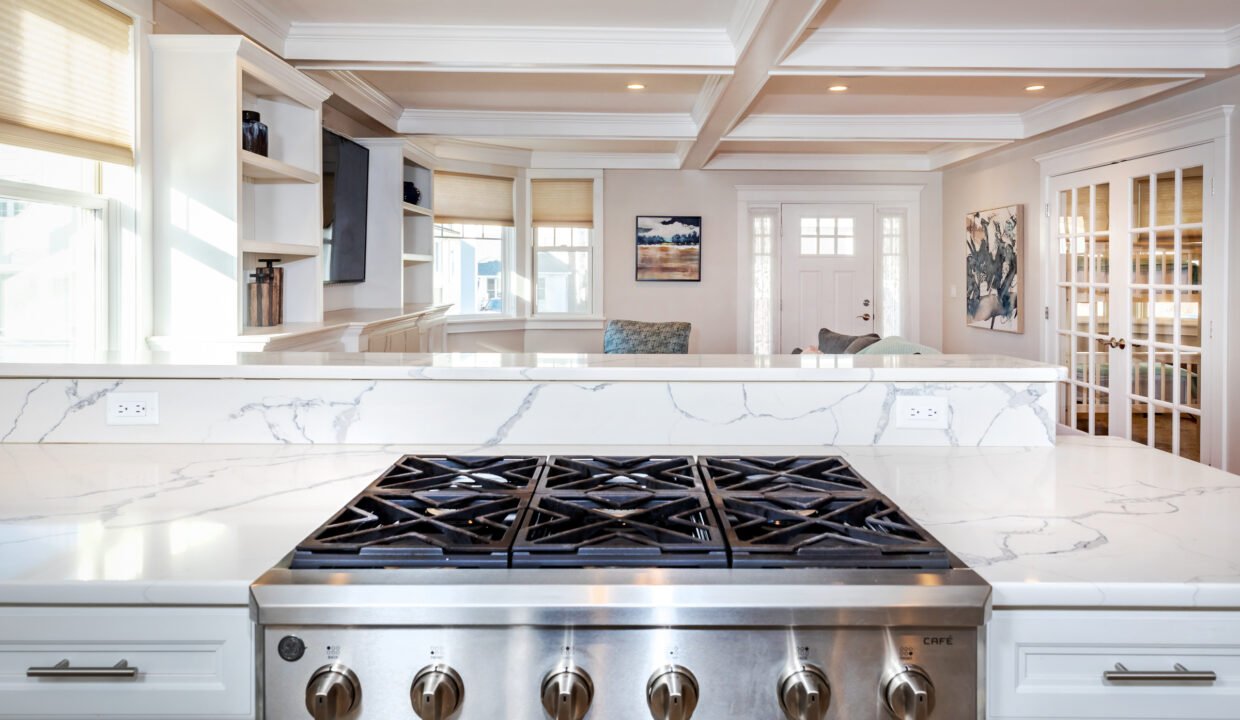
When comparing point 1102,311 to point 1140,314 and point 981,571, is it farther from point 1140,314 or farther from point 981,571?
point 981,571

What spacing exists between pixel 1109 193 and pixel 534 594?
5.43 metres

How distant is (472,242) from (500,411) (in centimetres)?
577

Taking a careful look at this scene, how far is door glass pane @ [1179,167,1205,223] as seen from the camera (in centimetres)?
462

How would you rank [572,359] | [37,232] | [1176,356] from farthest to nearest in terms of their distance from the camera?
[1176,356] < [37,232] < [572,359]

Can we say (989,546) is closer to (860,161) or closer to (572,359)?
(572,359)

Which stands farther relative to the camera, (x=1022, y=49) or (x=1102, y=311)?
(x=1102, y=311)

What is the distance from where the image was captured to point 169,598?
1.07 metres

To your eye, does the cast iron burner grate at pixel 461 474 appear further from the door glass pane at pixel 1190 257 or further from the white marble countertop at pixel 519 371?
the door glass pane at pixel 1190 257

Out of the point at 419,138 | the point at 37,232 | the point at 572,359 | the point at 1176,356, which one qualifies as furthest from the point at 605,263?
the point at 572,359

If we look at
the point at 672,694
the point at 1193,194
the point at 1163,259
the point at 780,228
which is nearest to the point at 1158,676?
the point at 672,694

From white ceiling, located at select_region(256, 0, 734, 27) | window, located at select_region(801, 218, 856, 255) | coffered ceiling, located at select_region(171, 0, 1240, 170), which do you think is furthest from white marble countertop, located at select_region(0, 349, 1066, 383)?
window, located at select_region(801, 218, 856, 255)

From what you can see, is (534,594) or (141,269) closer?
(534,594)

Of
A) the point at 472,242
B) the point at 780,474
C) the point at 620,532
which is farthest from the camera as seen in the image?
the point at 472,242

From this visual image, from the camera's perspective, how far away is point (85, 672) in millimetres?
1095
